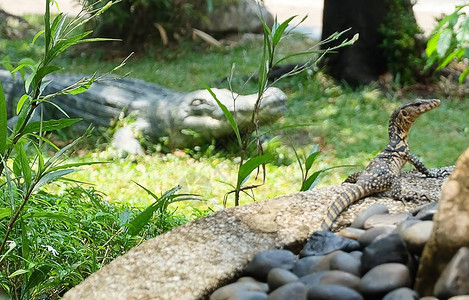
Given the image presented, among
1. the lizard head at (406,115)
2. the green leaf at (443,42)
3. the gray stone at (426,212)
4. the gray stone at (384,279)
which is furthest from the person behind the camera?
the lizard head at (406,115)

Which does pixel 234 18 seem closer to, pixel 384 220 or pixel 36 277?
pixel 36 277

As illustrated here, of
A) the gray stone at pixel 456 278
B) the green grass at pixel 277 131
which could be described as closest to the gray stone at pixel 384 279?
the gray stone at pixel 456 278

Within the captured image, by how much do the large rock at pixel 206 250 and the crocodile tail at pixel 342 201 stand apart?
0.16 feet

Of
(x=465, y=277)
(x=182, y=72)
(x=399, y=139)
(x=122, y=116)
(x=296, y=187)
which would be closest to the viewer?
(x=465, y=277)

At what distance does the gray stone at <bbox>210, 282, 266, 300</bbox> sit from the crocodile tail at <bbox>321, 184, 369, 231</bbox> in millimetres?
504

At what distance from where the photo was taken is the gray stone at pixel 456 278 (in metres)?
1.98

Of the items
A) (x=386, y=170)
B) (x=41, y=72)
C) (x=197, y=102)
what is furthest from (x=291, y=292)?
(x=197, y=102)

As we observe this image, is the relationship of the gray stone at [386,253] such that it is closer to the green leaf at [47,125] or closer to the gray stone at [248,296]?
the gray stone at [248,296]

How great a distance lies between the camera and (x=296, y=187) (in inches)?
217

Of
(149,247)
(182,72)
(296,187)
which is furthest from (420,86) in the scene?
(149,247)

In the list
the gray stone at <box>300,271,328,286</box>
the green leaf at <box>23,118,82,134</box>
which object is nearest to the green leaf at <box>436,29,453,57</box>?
the gray stone at <box>300,271,328,286</box>

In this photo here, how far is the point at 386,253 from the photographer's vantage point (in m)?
2.20

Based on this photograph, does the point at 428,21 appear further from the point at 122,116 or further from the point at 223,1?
the point at 122,116

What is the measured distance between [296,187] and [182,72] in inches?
164
